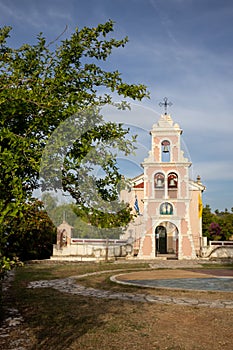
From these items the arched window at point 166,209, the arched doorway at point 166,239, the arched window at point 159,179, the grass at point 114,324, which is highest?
the arched window at point 159,179

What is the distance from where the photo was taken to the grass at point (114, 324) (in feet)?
18.7

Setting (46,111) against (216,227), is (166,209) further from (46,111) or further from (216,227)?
(46,111)

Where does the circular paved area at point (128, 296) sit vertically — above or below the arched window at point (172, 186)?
below

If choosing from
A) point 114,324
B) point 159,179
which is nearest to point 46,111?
point 114,324

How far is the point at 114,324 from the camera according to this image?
687 centimetres

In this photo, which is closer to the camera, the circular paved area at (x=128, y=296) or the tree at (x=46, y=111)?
the tree at (x=46, y=111)

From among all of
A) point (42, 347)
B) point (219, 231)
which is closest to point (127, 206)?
point (42, 347)

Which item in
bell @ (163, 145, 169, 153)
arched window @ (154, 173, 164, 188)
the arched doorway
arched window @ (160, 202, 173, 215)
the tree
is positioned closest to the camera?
the tree

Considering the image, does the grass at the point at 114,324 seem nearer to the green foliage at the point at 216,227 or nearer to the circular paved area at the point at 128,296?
the circular paved area at the point at 128,296

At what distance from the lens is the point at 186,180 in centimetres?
2459

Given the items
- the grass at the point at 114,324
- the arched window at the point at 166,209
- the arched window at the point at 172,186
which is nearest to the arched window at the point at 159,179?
the arched window at the point at 172,186

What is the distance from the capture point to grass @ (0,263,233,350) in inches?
225

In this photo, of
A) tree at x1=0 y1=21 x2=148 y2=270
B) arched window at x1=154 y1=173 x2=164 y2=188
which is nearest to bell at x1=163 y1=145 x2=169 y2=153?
arched window at x1=154 y1=173 x2=164 y2=188

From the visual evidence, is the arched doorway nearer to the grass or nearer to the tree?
the grass
